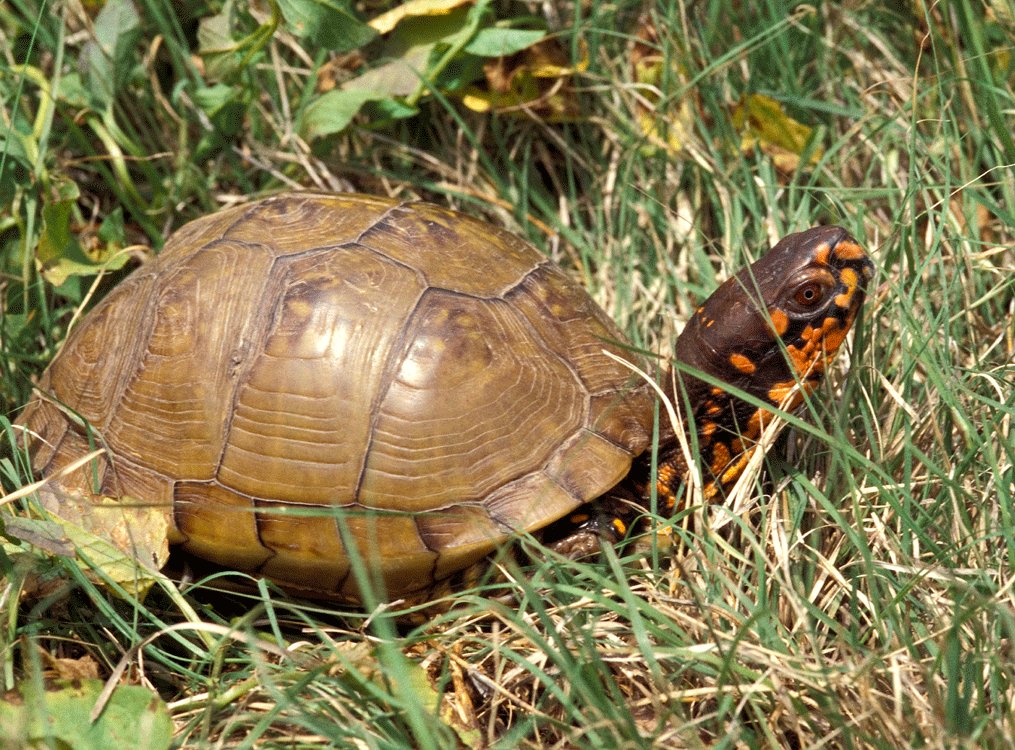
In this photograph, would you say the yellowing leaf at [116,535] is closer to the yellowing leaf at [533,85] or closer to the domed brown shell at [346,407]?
the domed brown shell at [346,407]

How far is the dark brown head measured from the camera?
2012 millimetres

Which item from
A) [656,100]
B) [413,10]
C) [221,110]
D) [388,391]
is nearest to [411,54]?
[413,10]

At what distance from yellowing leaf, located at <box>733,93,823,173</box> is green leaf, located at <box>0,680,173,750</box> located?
2.06 meters

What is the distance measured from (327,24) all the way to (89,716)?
5.63 ft

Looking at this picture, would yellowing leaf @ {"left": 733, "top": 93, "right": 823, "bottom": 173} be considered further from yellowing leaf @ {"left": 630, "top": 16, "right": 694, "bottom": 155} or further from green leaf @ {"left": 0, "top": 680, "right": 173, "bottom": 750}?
green leaf @ {"left": 0, "top": 680, "right": 173, "bottom": 750}

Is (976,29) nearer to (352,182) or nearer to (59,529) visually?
(352,182)

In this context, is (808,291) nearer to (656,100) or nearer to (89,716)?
(656,100)

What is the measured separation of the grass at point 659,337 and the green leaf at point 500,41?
17 centimetres

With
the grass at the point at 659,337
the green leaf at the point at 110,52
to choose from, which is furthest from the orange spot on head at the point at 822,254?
the green leaf at the point at 110,52

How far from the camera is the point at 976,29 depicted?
2.54 meters

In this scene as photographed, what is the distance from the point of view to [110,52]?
2.76 m

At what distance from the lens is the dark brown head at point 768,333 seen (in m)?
2.01

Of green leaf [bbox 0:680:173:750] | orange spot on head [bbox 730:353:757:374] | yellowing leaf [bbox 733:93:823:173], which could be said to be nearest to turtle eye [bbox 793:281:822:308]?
orange spot on head [bbox 730:353:757:374]

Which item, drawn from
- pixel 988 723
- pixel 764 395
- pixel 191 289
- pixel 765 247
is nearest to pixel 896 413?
pixel 764 395
